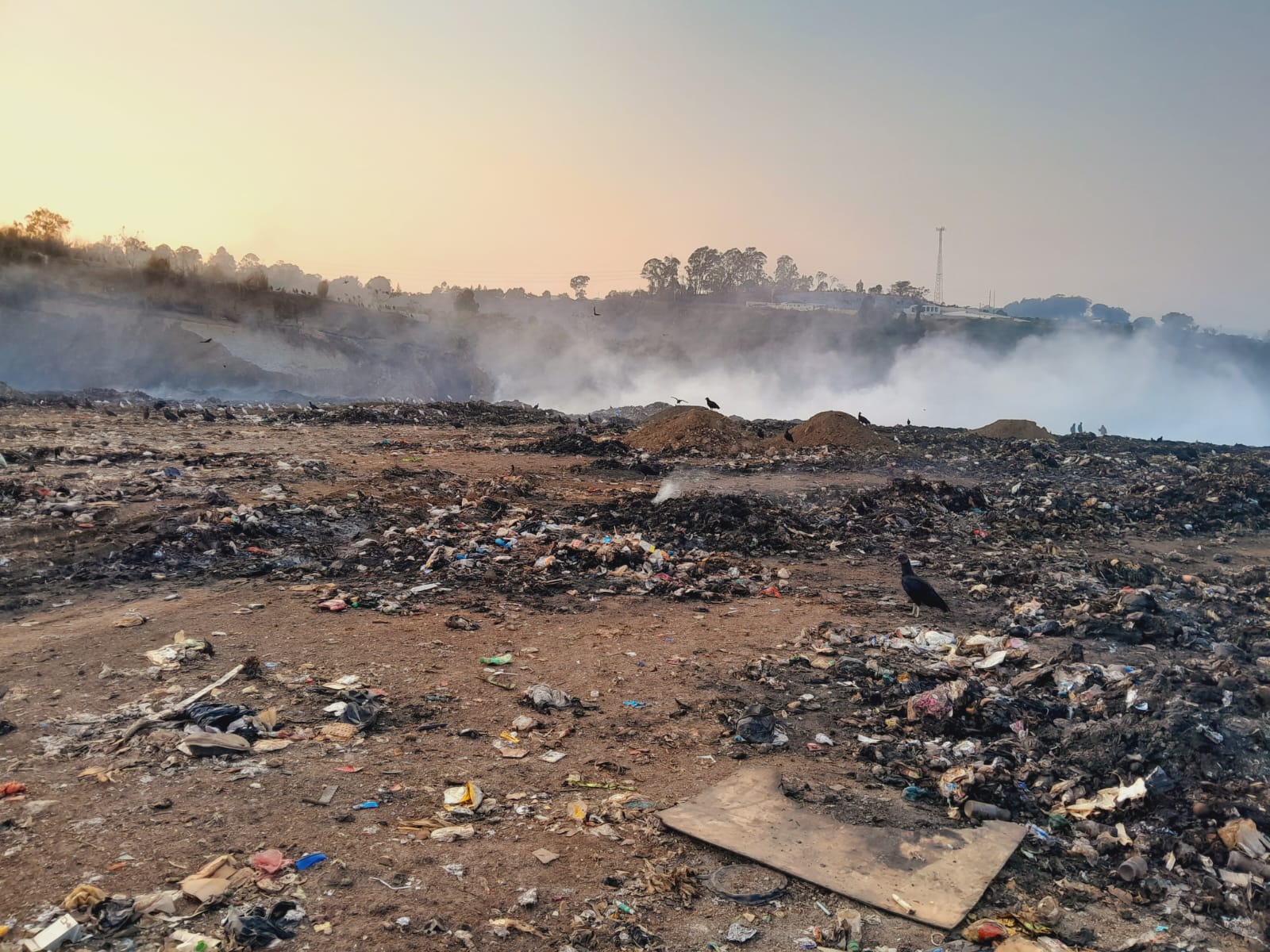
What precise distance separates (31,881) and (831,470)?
13883 millimetres

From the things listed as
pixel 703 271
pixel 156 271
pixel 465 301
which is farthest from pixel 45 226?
pixel 703 271

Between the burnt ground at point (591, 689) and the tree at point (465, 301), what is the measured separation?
41.0 m

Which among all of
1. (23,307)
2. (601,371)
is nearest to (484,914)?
(23,307)

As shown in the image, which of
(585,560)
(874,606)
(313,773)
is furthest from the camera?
(585,560)

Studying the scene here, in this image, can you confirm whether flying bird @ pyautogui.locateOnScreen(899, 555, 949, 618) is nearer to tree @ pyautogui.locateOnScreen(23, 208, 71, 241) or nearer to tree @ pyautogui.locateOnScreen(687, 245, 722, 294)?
tree @ pyautogui.locateOnScreen(23, 208, 71, 241)

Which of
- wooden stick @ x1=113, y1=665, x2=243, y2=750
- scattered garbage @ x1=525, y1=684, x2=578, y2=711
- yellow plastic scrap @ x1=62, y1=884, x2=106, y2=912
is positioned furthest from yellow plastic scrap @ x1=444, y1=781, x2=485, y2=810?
wooden stick @ x1=113, y1=665, x2=243, y2=750

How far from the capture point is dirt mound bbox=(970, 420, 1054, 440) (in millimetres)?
21562

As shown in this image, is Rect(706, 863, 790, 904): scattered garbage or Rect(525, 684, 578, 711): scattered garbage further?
Rect(525, 684, 578, 711): scattered garbage

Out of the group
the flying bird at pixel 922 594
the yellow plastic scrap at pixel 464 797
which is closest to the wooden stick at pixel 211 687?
Result: the yellow plastic scrap at pixel 464 797

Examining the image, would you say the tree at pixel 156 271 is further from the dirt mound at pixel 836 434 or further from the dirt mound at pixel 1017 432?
the dirt mound at pixel 1017 432

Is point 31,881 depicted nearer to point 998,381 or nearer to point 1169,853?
point 1169,853

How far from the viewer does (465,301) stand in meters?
50.9

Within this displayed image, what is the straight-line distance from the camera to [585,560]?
7703 mm

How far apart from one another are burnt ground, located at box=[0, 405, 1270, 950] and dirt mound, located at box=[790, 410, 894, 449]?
278 inches
